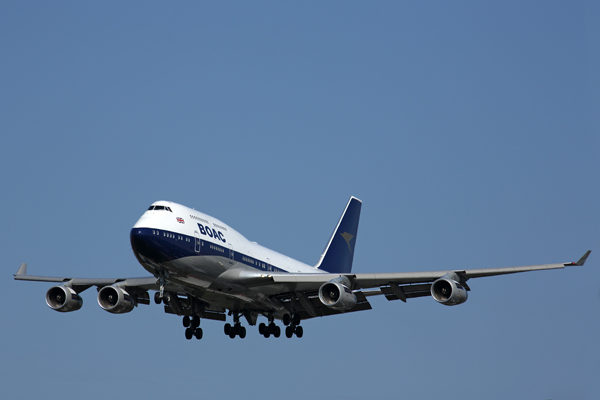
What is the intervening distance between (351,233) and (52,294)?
2569 centimetres

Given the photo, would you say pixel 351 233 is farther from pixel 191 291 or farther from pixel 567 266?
pixel 567 266

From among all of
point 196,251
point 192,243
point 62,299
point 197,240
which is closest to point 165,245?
point 192,243

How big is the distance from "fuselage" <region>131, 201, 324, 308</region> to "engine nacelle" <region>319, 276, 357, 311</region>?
4585mm

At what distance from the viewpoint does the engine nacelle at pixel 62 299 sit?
1914 inches

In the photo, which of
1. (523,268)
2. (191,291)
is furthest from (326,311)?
(523,268)

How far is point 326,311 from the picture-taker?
50031mm

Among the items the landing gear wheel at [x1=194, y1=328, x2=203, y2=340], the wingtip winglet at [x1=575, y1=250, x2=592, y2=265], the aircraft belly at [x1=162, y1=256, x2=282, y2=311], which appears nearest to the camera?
the wingtip winglet at [x1=575, y1=250, x2=592, y2=265]

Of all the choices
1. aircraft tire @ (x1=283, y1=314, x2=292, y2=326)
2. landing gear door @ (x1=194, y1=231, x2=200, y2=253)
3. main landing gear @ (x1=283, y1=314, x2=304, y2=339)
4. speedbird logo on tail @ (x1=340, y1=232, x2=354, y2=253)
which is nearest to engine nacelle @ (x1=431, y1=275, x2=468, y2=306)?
main landing gear @ (x1=283, y1=314, x2=304, y2=339)

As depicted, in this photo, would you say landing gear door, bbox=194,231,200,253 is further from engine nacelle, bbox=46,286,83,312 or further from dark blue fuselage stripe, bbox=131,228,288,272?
engine nacelle, bbox=46,286,83,312

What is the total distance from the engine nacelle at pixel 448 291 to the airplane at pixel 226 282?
5 cm

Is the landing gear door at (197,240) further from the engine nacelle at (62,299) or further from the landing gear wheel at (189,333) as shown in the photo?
the engine nacelle at (62,299)

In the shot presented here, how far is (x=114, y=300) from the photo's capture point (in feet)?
158

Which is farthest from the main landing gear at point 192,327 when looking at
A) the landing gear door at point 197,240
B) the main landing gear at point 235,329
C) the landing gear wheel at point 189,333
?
the landing gear door at point 197,240

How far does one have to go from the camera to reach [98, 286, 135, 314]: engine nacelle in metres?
47.7
